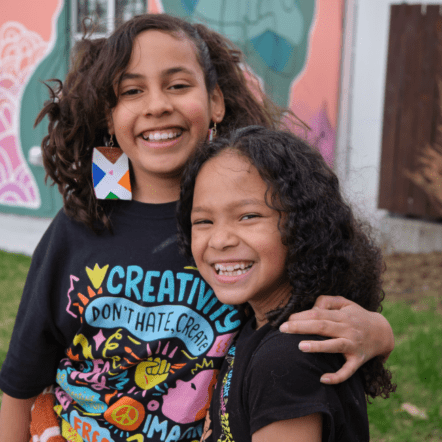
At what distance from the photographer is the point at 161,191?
176 cm

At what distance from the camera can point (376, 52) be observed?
5770mm

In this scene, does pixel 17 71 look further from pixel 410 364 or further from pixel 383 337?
pixel 383 337

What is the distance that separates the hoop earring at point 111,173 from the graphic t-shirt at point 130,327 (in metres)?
0.05

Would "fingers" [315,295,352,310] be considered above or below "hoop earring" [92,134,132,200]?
below

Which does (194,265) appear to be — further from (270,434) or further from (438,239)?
(438,239)

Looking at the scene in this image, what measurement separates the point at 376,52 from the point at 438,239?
2162mm

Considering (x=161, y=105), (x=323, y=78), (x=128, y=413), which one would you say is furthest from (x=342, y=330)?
(x=323, y=78)

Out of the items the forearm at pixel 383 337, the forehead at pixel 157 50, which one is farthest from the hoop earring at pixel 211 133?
the forearm at pixel 383 337

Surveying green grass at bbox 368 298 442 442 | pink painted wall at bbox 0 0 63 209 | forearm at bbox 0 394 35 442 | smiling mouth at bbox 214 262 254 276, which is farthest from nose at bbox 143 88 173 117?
pink painted wall at bbox 0 0 63 209

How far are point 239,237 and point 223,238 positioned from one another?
44mm

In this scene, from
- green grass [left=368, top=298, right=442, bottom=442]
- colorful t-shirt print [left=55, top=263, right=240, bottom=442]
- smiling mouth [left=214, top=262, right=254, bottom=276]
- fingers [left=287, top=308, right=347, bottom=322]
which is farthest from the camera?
green grass [left=368, top=298, right=442, bottom=442]

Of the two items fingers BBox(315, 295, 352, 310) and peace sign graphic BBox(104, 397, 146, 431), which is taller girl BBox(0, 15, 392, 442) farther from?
fingers BBox(315, 295, 352, 310)

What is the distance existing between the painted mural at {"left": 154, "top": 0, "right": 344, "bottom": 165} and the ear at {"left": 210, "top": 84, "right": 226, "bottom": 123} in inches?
130

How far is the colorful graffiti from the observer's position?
5512 mm
